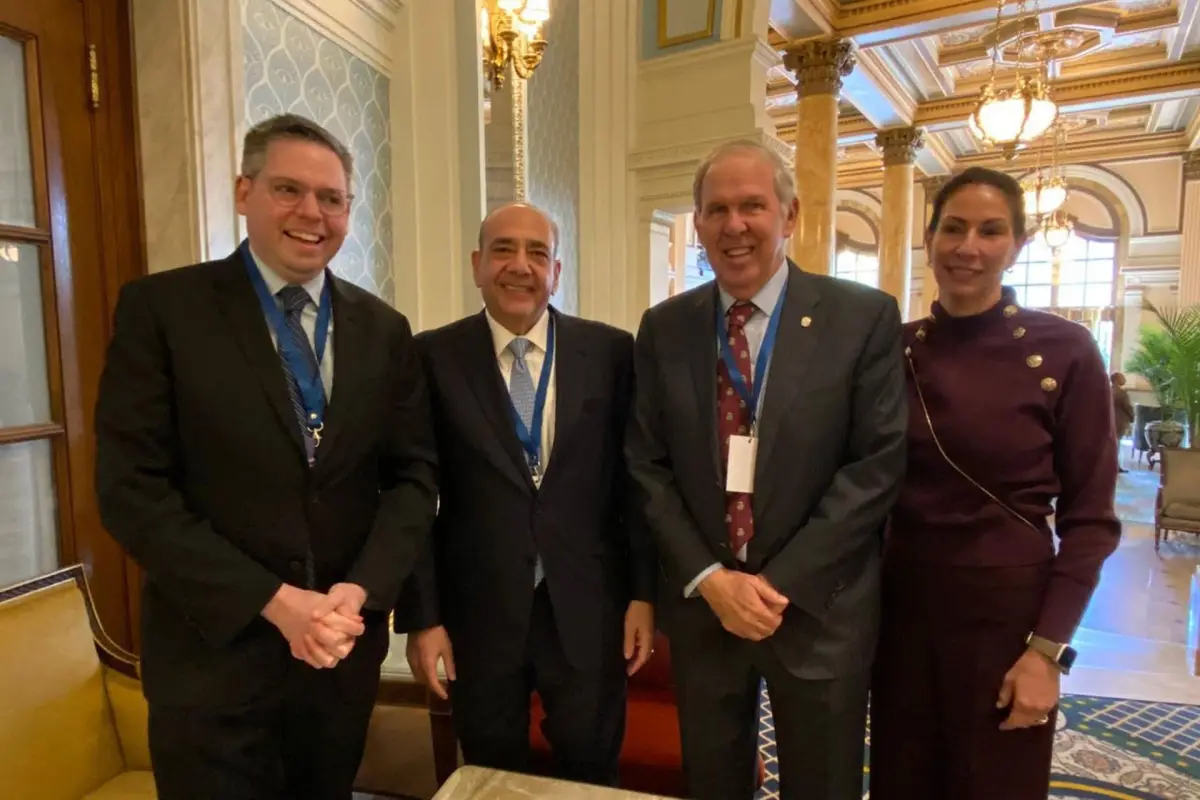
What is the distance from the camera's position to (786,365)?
59.7 inches

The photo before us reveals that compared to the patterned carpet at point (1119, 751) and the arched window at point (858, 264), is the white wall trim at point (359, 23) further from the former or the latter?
the arched window at point (858, 264)

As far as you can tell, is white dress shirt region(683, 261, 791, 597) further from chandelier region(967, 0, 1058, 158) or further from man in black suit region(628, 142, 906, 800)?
chandelier region(967, 0, 1058, 158)

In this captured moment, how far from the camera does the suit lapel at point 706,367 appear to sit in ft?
5.08

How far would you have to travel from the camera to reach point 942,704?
5.43ft

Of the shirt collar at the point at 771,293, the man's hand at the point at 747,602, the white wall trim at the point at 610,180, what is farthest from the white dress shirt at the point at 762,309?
the white wall trim at the point at 610,180

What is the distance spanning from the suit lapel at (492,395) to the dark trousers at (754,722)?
0.53 meters

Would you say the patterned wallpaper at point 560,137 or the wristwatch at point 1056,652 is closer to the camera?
the wristwatch at point 1056,652

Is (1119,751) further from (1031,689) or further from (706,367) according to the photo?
(706,367)

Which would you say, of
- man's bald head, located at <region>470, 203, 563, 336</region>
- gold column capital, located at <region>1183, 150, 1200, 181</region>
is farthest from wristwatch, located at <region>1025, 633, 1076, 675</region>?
gold column capital, located at <region>1183, 150, 1200, 181</region>

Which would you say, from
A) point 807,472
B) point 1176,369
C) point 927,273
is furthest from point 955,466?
point 927,273

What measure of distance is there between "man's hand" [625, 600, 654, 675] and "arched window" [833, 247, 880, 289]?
688 inches

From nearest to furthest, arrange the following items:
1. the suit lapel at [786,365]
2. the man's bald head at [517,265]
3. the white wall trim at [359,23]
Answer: the suit lapel at [786,365] < the man's bald head at [517,265] < the white wall trim at [359,23]

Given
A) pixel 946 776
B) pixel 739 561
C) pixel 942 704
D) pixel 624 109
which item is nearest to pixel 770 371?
pixel 739 561

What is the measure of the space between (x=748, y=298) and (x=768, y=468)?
0.38 m
